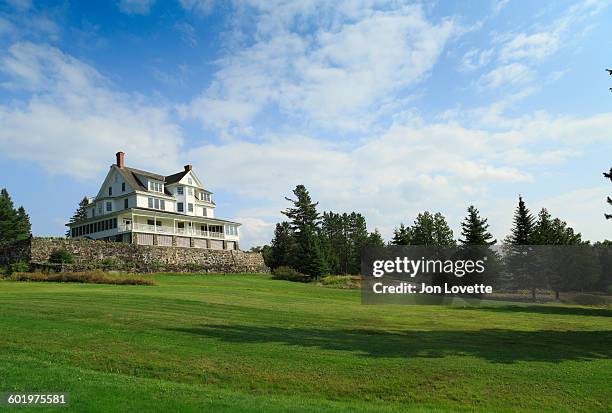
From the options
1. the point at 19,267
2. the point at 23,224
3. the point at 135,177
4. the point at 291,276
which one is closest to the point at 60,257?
the point at 19,267

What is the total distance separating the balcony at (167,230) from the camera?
1977 inches

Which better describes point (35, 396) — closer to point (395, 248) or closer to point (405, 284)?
point (405, 284)

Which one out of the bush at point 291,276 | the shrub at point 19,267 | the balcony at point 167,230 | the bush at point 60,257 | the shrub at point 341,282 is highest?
the balcony at point 167,230

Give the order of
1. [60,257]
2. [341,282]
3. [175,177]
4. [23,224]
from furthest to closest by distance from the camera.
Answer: [23,224], [175,177], [341,282], [60,257]

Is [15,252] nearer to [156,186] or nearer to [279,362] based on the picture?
[156,186]

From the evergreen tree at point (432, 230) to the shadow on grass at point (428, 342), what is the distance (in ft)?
191

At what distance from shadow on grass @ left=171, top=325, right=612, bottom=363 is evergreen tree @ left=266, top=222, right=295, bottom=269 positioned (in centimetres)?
4923

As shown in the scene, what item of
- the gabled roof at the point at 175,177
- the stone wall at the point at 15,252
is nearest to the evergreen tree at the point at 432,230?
the gabled roof at the point at 175,177

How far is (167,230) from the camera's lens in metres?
53.6

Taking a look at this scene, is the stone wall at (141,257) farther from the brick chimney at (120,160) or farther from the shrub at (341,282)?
the brick chimney at (120,160)

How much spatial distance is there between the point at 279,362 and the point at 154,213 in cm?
4292

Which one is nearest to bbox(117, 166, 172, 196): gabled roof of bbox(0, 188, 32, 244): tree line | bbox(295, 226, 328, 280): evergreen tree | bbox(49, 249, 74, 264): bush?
bbox(49, 249, 74, 264): bush

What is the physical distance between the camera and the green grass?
9.76m

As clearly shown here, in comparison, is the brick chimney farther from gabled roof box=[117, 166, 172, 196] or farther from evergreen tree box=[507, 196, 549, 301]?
evergreen tree box=[507, 196, 549, 301]
